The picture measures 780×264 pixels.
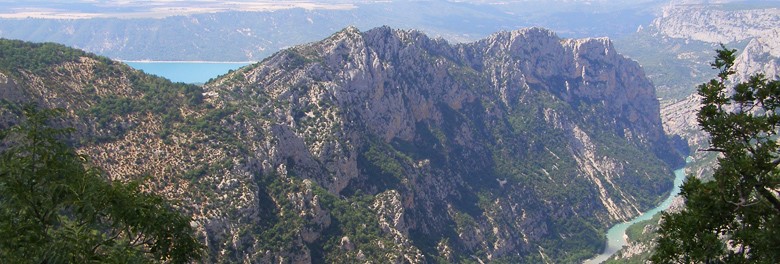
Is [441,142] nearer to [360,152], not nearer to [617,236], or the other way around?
[360,152]

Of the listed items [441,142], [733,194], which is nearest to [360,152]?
[441,142]

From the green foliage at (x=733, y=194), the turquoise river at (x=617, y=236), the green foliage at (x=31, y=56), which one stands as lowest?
the turquoise river at (x=617, y=236)

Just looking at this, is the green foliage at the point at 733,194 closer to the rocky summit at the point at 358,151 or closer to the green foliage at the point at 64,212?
the green foliage at the point at 64,212

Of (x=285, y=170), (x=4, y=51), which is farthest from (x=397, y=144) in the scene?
(x=4, y=51)

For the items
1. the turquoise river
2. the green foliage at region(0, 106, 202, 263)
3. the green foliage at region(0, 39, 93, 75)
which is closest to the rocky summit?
the green foliage at region(0, 39, 93, 75)

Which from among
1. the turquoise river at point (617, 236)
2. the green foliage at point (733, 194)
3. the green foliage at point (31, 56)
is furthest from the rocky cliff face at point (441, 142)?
the green foliage at point (733, 194)

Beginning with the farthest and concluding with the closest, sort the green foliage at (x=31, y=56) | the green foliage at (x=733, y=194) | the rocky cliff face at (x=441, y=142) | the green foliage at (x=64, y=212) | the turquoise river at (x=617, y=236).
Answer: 1. the turquoise river at (x=617, y=236)
2. the rocky cliff face at (x=441, y=142)
3. the green foliage at (x=31, y=56)
4. the green foliage at (x=733, y=194)
5. the green foliage at (x=64, y=212)

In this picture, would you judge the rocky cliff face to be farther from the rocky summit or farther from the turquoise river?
the turquoise river
